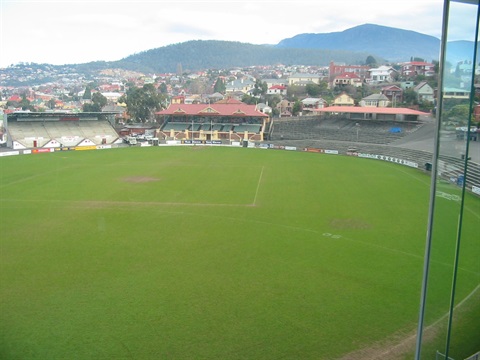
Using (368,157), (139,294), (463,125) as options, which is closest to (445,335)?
(463,125)

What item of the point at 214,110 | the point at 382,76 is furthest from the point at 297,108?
the point at 382,76

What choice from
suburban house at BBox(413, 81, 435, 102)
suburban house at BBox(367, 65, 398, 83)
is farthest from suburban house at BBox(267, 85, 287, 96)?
suburban house at BBox(413, 81, 435, 102)

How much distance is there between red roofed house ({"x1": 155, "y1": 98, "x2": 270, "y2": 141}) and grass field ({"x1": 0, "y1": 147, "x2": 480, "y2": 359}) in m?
29.7

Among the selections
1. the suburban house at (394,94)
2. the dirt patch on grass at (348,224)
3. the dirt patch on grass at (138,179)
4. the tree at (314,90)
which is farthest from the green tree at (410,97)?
the dirt patch on grass at (348,224)

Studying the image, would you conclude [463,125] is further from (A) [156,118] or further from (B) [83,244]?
(A) [156,118]

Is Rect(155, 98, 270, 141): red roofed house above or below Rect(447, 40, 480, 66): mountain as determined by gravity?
below

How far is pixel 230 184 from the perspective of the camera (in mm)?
28734

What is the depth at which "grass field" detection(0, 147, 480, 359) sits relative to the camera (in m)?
9.60

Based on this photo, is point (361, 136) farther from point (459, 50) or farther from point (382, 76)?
point (382, 76)

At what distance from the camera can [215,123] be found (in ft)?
201

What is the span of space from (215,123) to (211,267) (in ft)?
159

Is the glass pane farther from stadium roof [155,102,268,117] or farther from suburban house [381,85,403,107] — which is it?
suburban house [381,85,403,107]

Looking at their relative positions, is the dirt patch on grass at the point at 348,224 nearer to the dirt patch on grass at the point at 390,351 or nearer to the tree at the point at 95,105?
the dirt patch on grass at the point at 390,351

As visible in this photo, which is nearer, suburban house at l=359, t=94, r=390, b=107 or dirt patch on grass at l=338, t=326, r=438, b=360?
dirt patch on grass at l=338, t=326, r=438, b=360
